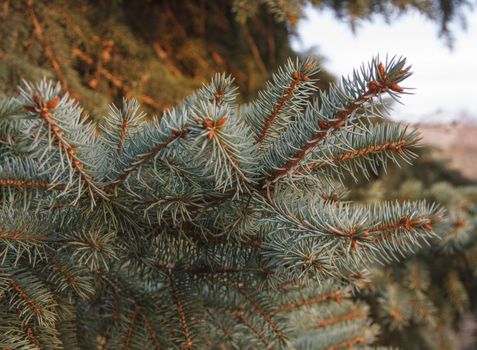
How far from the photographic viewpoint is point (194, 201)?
549mm

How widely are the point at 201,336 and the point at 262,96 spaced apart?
320 mm

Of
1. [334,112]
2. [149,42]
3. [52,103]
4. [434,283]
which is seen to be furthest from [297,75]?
[434,283]

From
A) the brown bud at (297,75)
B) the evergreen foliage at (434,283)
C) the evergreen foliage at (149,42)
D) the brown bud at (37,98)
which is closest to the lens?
→ the brown bud at (37,98)

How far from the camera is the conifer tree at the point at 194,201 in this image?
48 centimetres

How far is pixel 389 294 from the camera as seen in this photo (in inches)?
59.4

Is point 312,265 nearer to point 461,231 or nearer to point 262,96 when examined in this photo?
point 262,96

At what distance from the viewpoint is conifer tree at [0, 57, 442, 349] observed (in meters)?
0.48

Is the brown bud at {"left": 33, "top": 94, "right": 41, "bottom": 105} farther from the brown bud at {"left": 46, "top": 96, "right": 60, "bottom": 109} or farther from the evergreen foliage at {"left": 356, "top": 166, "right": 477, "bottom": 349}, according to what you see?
the evergreen foliage at {"left": 356, "top": 166, "right": 477, "bottom": 349}

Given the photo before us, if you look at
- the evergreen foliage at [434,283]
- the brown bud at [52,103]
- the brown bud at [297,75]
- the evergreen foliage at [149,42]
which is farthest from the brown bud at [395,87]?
the evergreen foliage at [434,283]

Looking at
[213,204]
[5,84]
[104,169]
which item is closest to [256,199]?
[213,204]

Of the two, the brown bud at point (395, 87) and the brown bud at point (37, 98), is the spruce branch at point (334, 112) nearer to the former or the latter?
the brown bud at point (395, 87)

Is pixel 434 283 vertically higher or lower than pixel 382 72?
higher

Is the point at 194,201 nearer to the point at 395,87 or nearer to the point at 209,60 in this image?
the point at 395,87

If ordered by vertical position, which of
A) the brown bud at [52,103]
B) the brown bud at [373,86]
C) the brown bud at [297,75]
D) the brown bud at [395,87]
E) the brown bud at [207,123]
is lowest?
the brown bud at [395,87]
